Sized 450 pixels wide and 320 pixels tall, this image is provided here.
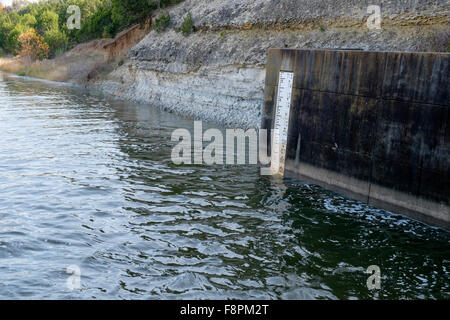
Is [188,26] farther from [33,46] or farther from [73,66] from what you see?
[33,46]

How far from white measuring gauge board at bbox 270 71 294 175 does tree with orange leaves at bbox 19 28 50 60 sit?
58.5 meters

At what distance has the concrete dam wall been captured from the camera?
1014 centimetres

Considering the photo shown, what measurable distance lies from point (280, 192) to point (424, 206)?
3.86 meters

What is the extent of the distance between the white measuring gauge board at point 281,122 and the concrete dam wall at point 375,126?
0.19 metres

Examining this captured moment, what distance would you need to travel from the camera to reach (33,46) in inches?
2665

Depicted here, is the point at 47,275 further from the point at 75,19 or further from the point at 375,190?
the point at 75,19

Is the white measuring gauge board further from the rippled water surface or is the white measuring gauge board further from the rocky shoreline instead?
the rocky shoreline

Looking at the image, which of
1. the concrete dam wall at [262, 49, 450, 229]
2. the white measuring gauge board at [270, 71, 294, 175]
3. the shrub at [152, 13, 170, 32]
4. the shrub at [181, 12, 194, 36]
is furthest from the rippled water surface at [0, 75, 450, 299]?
the shrub at [152, 13, 170, 32]

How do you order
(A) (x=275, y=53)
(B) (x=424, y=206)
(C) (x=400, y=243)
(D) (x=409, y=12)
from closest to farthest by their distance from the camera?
(C) (x=400, y=243) < (B) (x=424, y=206) < (A) (x=275, y=53) < (D) (x=409, y=12)

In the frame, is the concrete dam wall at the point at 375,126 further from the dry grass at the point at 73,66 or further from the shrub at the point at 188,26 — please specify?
the dry grass at the point at 73,66

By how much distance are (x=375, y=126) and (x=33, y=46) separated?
66.3 m

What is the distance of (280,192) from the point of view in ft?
42.3

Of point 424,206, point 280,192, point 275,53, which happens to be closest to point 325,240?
point 424,206

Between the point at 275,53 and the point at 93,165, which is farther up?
the point at 275,53
